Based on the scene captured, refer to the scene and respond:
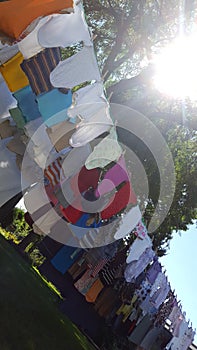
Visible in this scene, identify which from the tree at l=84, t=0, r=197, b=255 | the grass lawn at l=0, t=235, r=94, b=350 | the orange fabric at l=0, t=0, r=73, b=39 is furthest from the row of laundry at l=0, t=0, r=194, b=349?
the tree at l=84, t=0, r=197, b=255

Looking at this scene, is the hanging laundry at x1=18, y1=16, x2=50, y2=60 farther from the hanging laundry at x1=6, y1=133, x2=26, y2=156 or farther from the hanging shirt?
the hanging laundry at x1=6, y1=133, x2=26, y2=156

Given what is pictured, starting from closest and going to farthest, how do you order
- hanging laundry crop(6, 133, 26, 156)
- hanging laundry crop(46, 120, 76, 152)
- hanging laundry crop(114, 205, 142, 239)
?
1. hanging laundry crop(46, 120, 76, 152)
2. hanging laundry crop(6, 133, 26, 156)
3. hanging laundry crop(114, 205, 142, 239)

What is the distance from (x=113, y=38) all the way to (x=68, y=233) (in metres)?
7.10

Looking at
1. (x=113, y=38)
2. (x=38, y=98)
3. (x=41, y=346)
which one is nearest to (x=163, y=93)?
(x=113, y=38)

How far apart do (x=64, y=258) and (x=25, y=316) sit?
188 cm

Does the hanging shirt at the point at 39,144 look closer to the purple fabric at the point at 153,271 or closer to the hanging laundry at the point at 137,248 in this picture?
the hanging laundry at the point at 137,248

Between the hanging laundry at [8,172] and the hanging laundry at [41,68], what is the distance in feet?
4.76

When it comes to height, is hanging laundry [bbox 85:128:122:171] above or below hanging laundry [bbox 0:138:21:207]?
above

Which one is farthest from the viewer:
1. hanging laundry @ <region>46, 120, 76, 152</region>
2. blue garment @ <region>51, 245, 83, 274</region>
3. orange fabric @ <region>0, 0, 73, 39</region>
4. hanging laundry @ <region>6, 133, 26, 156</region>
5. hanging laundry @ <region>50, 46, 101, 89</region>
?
blue garment @ <region>51, 245, 83, 274</region>

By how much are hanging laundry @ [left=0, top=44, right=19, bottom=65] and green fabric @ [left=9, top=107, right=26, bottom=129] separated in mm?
759

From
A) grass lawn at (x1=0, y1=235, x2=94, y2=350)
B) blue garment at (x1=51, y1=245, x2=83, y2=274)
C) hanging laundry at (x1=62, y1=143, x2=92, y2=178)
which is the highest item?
hanging laundry at (x1=62, y1=143, x2=92, y2=178)

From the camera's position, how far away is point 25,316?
484 centimetres

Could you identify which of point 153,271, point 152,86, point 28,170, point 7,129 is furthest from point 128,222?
point 152,86

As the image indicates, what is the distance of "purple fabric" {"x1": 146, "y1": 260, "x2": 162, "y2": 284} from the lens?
7043 millimetres
